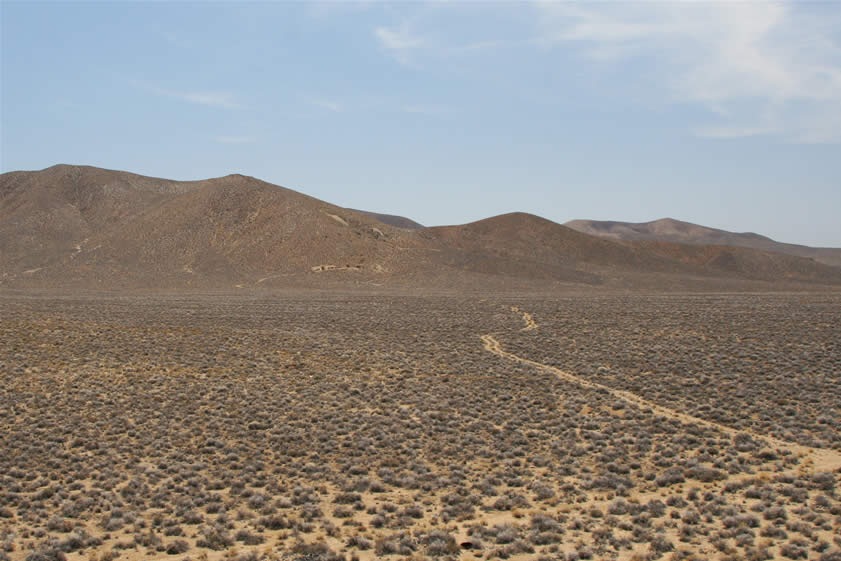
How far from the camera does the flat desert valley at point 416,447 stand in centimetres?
1095

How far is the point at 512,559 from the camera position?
33.4 feet

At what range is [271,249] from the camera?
301ft

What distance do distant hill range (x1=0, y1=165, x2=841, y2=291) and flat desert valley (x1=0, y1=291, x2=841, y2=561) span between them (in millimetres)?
49561

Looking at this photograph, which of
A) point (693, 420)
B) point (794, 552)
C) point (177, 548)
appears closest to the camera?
point (794, 552)

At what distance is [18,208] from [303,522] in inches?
4399

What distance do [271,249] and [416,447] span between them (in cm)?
7839

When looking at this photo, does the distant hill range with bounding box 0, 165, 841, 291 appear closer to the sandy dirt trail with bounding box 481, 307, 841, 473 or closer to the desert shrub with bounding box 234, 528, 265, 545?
the sandy dirt trail with bounding box 481, 307, 841, 473

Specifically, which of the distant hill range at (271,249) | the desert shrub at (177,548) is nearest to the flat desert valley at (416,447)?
the desert shrub at (177,548)

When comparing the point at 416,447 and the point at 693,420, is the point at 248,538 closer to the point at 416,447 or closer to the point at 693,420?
the point at 416,447

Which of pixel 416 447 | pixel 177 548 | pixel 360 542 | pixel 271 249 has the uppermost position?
pixel 271 249

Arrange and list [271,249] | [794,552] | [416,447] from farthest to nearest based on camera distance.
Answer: [271,249] → [416,447] → [794,552]

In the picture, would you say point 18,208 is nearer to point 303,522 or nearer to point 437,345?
point 437,345

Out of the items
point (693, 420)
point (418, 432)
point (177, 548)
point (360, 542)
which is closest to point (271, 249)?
point (418, 432)

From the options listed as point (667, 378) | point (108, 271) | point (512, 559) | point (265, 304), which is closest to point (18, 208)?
point (108, 271)
